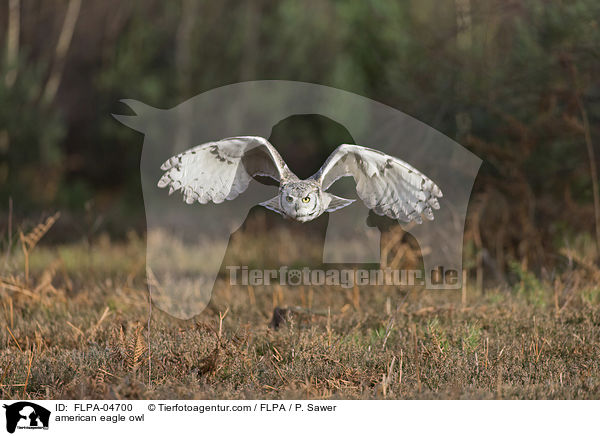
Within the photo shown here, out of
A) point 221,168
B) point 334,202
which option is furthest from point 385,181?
point 221,168

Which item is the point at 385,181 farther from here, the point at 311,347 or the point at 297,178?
the point at 311,347

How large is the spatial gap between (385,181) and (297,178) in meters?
0.53

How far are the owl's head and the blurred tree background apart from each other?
2.51 meters

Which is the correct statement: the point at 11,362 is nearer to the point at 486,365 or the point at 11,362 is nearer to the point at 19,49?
the point at 486,365

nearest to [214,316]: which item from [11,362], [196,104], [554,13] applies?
[11,362]

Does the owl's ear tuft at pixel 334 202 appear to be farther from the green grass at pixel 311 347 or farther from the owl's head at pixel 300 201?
the green grass at pixel 311 347

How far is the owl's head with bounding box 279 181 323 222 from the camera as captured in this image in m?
3.12

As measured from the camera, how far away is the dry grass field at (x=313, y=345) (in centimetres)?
330

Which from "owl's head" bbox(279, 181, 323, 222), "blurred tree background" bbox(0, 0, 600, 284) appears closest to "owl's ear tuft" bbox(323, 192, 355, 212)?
"owl's head" bbox(279, 181, 323, 222)

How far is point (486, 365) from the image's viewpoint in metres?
3.60
